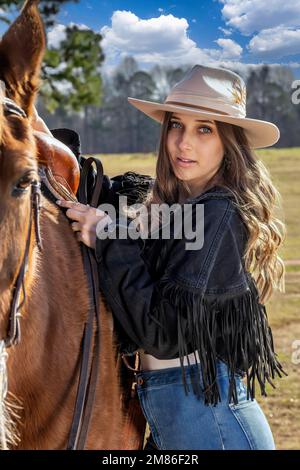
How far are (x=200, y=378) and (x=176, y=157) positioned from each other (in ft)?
2.73

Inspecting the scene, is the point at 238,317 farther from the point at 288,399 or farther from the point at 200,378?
the point at 288,399

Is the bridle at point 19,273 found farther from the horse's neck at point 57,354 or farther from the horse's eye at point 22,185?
the horse's neck at point 57,354

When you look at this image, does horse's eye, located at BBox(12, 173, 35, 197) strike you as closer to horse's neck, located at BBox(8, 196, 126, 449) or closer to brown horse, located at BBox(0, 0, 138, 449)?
brown horse, located at BBox(0, 0, 138, 449)

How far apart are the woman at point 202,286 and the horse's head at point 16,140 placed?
47 centimetres

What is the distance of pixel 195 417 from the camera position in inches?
82.7

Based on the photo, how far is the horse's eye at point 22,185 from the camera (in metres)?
1.55

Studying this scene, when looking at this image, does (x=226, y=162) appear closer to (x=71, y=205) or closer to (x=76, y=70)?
(x=71, y=205)

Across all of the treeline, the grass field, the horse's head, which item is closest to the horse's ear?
the horse's head

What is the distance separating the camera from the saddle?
218 cm

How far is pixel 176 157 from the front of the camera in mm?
2357

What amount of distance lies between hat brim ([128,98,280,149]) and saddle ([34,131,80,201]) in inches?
15.0

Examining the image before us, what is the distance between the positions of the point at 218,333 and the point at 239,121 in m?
0.79

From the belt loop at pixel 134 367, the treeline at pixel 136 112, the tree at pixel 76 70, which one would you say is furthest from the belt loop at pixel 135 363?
the treeline at pixel 136 112

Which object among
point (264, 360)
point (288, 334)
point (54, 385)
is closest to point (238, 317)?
point (264, 360)
